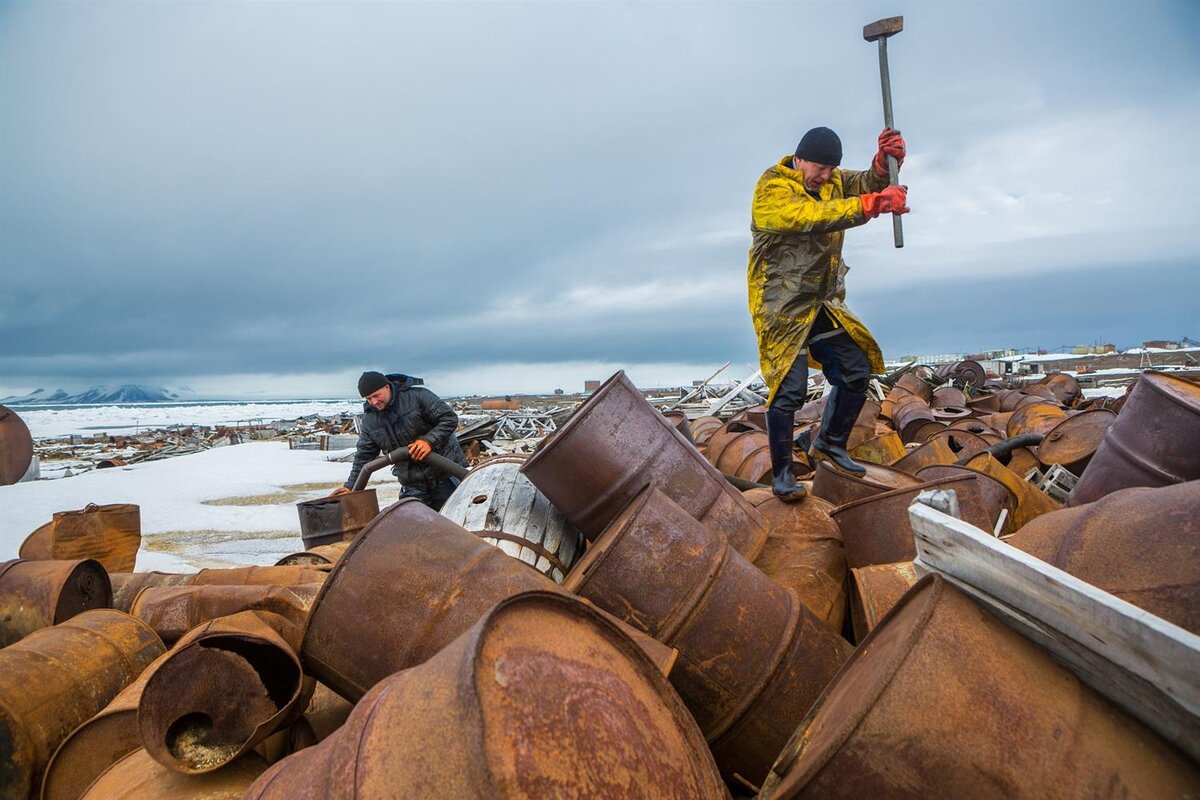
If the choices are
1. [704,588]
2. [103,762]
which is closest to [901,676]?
[704,588]

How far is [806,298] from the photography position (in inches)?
148

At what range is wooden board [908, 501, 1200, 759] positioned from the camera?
3.29ft

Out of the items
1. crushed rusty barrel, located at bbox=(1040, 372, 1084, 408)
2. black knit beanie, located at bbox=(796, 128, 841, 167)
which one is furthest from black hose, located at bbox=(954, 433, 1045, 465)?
crushed rusty barrel, located at bbox=(1040, 372, 1084, 408)

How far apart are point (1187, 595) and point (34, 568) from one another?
13.8 feet

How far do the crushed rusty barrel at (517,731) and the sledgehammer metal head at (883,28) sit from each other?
4.07 m

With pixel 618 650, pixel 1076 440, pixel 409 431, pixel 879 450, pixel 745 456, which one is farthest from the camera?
pixel 409 431

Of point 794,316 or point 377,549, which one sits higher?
point 794,316

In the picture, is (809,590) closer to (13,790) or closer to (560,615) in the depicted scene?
(560,615)

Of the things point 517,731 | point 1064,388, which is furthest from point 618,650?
point 1064,388

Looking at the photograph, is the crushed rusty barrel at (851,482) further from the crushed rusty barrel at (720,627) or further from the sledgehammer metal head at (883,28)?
the sledgehammer metal head at (883,28)

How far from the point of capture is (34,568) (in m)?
3.09

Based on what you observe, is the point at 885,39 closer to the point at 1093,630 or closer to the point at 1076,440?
the point at 1076,440

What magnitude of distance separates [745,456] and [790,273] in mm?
1914

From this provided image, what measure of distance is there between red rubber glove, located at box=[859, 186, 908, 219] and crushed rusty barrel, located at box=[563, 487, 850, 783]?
2.02 m
